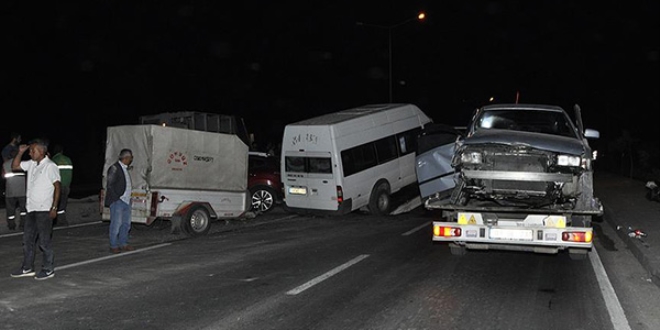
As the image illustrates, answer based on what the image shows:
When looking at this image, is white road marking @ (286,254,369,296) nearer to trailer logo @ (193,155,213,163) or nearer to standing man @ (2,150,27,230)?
trailer logo @ (193,155,213,163)

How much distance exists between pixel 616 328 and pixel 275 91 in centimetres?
4374

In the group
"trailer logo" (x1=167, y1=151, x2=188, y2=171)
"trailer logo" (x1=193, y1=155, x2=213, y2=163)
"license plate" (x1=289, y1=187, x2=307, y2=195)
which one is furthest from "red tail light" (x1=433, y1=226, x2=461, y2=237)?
"license plate" (x1=289, y1=187, x2=307, y2=195)

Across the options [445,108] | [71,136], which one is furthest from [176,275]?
[445,108]

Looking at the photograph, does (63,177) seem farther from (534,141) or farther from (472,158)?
(534,141)

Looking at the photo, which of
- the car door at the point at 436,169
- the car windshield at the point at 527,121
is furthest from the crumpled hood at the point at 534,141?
the car door at the point at 436,169

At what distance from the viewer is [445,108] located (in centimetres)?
7631

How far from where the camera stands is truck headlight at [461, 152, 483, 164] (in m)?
8.80

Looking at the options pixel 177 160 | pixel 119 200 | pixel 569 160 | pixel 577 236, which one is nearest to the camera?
pixel 577 236

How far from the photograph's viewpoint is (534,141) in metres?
8.59

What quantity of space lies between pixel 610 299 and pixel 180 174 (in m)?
8.37

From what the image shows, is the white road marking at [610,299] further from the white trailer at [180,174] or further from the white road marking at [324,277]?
the white trailer at [180,174]

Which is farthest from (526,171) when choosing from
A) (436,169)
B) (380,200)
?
(380,200)

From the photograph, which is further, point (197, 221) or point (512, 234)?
point (197, 221)

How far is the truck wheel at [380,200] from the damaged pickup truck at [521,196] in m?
7.32
